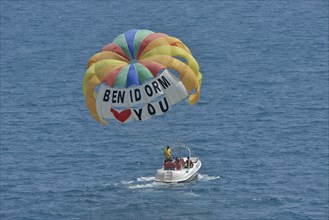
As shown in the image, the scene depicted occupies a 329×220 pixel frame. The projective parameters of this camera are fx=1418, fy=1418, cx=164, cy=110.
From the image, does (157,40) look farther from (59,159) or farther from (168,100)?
(59,159)

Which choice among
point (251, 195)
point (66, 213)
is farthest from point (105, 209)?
point (251, 195)

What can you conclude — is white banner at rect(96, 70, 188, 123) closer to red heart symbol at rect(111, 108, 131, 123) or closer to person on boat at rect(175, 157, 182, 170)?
red heart symbol at rect(111, 108, 131, 123)

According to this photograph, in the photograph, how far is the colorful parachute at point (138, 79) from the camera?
133m

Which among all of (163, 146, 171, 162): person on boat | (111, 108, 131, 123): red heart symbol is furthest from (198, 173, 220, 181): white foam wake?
(111, 108, 131, 123): red heart symbol

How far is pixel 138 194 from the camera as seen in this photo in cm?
16100

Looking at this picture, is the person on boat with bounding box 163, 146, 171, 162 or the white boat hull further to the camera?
the white boat hull

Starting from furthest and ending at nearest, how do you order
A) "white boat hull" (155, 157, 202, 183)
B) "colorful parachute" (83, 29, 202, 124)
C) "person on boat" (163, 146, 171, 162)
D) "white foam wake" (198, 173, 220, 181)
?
"white foam wake" (198, 173, 220, 181)
"white boat hull" (155, 157, 202, 183)
"person on boat" (163, 146, 171, 162)
"colorful parachute" (83, 29, 202, 124)

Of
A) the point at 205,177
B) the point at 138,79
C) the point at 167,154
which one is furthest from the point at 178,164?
the point at 138,79

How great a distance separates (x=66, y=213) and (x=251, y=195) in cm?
Result: 2164

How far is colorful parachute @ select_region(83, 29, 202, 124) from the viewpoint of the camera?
436ft

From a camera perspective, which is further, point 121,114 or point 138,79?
point 121,114

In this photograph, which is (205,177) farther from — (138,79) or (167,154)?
(138,79)

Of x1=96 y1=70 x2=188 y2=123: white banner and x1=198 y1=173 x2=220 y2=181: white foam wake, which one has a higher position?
x1=96 y1=70 x2=188 y2=123: white banner

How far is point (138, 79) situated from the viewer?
435 feet
